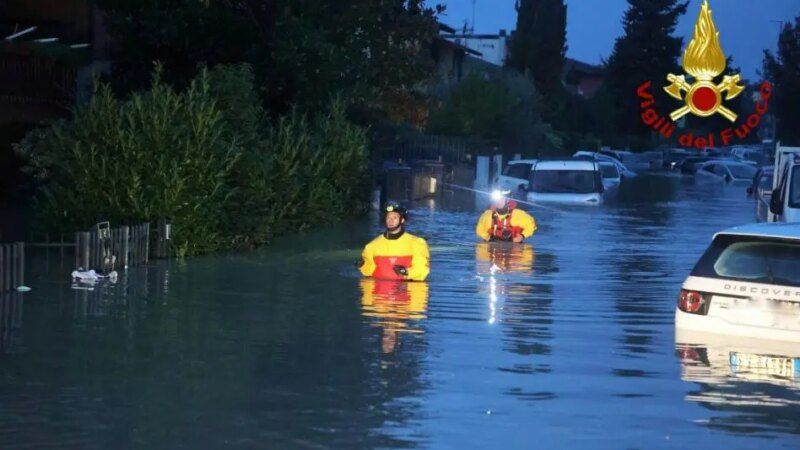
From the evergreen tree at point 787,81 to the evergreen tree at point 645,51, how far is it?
59.8 ft

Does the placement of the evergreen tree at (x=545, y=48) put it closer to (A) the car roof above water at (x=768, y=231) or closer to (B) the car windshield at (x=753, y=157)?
(B) the car windshield at (x=753, y=157)

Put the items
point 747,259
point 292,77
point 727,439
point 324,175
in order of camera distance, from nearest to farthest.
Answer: point 727,439 < point 747,259 < point 324,175 < point 292,77

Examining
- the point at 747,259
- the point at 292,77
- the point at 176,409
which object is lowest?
the point at 176,409

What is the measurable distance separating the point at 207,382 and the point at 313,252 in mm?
13385

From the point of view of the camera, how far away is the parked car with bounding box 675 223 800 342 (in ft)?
39.5

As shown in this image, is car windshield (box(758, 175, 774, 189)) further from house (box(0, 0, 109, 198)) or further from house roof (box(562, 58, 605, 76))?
house roof (box(562, 58, 605, 76))

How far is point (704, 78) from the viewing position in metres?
96.7

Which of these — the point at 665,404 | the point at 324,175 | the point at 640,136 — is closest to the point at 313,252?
the point at 324,175

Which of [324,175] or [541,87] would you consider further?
[541,87]

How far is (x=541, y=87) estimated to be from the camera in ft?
330

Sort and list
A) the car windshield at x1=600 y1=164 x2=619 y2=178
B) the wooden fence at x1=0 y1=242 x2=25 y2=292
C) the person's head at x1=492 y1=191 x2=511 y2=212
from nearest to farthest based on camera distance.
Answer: the wooden fence at x1=0 y1=242 x2=25 y2=292 → the person's head at x1=492 y1=191 x2=511 y2=212 → the car windshield at x1=600 y1=164 x2=619 y2=178

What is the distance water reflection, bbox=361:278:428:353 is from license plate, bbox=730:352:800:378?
2.84m

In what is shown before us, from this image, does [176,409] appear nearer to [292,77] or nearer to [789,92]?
[292,77]

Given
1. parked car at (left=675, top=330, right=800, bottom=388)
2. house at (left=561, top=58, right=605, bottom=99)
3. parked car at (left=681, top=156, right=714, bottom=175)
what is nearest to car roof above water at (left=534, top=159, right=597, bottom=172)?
parked car at (left=675, top=330, right=800, bottom=388)
